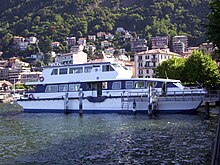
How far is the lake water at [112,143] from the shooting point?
17.4m

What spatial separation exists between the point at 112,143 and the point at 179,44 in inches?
6403

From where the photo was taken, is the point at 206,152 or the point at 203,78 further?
the point at 203,78

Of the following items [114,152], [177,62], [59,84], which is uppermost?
[177,62]

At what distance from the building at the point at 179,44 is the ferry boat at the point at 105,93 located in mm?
140175

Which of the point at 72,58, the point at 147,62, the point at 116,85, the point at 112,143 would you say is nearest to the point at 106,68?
the point at 116,85

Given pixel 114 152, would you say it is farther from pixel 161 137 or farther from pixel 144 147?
pixel 161 137

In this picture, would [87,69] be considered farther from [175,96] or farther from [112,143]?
[112,143]

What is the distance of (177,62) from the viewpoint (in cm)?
6875

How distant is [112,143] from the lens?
70.9ft

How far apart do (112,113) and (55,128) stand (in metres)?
11.9

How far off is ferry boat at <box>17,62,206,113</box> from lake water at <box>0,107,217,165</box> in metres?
6.40

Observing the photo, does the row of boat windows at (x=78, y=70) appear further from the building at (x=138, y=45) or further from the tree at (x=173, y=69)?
the building at (x=138, y=45)

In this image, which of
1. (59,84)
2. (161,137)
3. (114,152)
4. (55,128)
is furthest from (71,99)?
(114,152)

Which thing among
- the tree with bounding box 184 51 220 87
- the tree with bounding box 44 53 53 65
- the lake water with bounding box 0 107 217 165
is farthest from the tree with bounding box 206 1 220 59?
the tree with bounding box 44 53 53 65
